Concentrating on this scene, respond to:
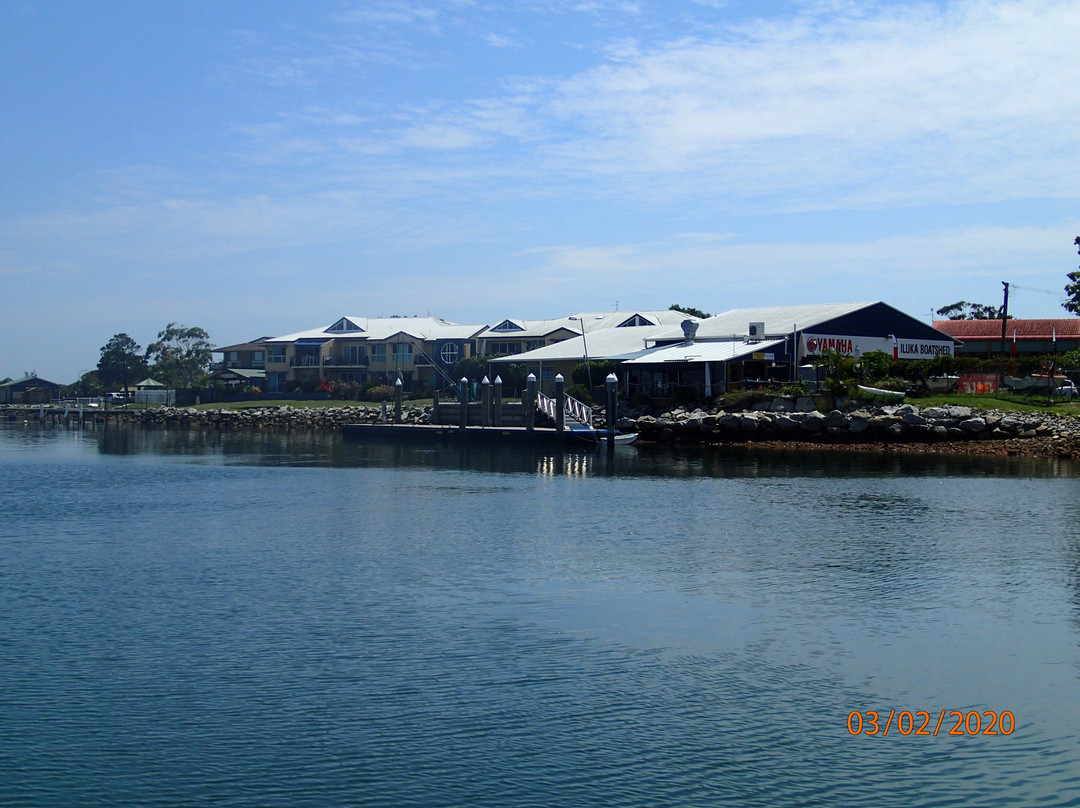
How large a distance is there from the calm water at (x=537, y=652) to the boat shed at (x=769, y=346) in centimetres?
2515

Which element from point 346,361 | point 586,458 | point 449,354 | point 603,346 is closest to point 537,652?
point 586,458

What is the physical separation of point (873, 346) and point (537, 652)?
47.2 meters

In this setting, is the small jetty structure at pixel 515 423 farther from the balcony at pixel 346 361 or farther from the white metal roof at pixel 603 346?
the balcony at pixel 346 361

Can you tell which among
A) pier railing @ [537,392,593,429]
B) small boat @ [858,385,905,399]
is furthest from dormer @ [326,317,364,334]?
small boat @ [858,385,905,399]

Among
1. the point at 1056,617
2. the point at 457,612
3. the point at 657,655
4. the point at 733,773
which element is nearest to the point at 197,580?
the point at 457,612

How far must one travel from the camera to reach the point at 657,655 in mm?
14086

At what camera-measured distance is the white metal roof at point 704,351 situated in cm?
5312

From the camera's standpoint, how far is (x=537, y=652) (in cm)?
1412

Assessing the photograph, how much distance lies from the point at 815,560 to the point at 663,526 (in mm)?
5043

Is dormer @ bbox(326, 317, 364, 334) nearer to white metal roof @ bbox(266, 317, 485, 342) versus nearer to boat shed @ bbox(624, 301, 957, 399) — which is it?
white metal roof @ bbox(266, 317, 485, 342)
